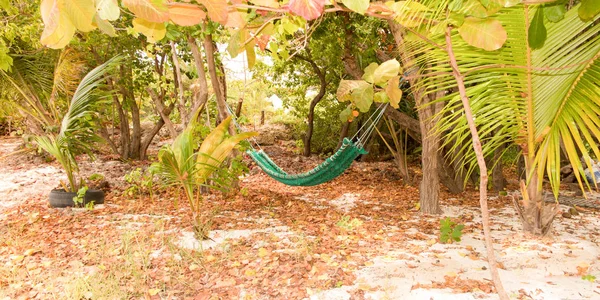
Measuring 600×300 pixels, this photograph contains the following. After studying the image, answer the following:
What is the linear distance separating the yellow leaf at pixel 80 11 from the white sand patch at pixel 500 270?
4.64ft

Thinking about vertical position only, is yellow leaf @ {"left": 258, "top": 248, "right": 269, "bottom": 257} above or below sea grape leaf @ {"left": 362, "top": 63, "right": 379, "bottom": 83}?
below

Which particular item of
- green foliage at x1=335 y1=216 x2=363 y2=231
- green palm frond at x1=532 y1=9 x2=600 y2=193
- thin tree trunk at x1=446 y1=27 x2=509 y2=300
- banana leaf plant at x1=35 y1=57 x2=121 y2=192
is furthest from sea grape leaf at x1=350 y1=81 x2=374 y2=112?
banana leaf plant at x1=35 y1=57 x2=121 y2=192

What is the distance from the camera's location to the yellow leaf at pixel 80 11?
48 cm

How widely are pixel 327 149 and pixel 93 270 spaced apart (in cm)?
516

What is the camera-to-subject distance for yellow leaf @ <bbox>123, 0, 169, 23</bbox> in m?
0.52

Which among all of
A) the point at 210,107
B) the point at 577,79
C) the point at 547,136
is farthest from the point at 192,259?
the point at 210,107

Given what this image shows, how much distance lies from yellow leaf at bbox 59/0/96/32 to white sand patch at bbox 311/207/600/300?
1.41m

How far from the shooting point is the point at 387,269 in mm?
1885

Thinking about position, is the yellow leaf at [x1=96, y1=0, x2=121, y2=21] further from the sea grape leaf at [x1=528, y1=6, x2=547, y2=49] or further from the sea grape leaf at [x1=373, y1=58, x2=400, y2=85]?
the sea grape leaf at [x1=528, y1=6, x2=547, y2=49]

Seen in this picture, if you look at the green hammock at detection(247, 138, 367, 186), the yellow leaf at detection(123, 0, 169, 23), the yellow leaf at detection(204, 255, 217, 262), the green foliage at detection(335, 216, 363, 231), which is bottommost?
the yellow leaf at detection(204, 255, 217, 262)

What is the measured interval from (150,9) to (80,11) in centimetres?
8

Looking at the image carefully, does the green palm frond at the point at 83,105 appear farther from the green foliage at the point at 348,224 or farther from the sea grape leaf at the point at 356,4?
the sea grape leaf at the point at 356,4

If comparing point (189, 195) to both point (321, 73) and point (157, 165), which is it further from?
point (321, 73)

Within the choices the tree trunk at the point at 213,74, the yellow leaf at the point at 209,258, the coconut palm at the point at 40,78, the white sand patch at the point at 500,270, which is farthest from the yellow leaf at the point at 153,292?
the coconut palm at the point at 40,78
